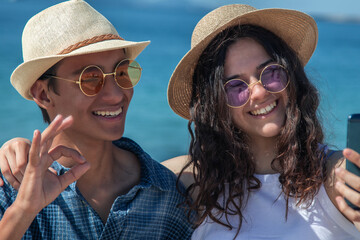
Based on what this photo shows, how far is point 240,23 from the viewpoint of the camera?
3.05 meters

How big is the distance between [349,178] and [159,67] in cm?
1300

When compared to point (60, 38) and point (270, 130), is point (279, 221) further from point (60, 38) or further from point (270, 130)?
point (60, 38)

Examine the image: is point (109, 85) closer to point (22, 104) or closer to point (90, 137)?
point (90, 137)

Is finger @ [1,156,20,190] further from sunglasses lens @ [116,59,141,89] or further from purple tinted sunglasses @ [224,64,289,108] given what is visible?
purple tinted sunglasses @ [224,64,289,108]

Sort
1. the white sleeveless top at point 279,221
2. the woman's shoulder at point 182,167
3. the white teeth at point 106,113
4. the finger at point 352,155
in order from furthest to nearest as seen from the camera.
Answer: the woman's shoulder at point 182,167 < the white teeth at point 106,113 < the white sleeveless top at point 279,221 < the finger at point 352,155

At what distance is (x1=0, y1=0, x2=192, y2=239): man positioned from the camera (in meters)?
2.97

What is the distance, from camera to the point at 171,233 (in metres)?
3.24

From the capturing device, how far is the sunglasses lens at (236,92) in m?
2.91

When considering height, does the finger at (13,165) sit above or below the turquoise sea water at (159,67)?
above

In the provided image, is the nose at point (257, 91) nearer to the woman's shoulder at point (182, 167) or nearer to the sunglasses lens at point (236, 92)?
the sunglasses lens at point (236, 92)

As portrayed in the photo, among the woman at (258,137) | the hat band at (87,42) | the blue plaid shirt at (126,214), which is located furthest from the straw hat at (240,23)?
the blue plaid shirt at (126,214)

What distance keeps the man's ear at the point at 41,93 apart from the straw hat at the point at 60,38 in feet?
0.15

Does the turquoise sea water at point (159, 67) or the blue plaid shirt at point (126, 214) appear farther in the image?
the turquoise sea water at point (159, 67)

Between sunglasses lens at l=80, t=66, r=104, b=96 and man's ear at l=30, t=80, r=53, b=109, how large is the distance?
12.5 inches
